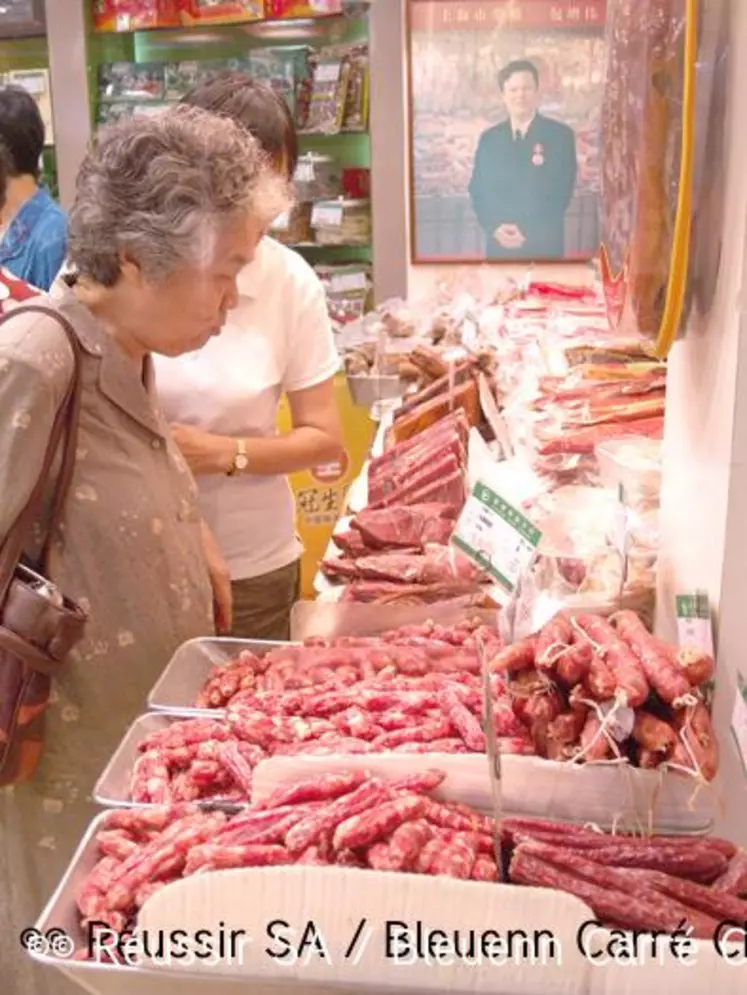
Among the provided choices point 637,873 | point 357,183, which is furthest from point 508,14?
point 637,873

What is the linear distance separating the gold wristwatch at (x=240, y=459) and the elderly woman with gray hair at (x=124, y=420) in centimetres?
45

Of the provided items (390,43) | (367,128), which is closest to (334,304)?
(367,128)

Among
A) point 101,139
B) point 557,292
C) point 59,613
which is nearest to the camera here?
point 59,613

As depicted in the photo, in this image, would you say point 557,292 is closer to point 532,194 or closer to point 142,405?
point 532,194

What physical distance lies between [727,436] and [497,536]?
2.17ft

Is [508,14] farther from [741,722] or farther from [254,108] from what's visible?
[741,722]

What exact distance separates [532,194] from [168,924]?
5140mm

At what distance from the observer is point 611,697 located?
1500 mm

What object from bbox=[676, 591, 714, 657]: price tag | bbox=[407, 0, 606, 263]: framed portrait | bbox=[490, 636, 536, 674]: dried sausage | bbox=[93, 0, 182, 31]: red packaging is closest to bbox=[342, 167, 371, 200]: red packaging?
bbox=[407, 0, 606, 263]: framed portrait

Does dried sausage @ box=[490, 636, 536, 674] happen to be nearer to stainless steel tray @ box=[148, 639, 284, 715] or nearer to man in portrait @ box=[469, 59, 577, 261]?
stainless steel tray @ box=[148, 639, 284, 715]

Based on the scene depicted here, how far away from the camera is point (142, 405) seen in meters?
2.08

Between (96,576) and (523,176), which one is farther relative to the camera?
(523,176)

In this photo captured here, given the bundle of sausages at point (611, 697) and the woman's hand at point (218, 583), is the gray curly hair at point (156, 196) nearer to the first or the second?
the woman's hand at point (218, 583)

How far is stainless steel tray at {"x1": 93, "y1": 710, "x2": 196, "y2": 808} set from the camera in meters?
1.67
